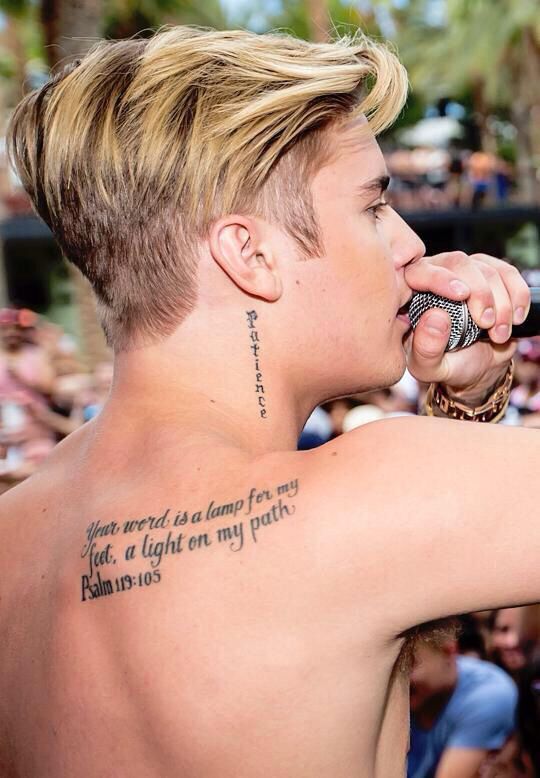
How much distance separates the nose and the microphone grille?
0.40 feet

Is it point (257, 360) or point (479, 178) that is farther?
point (479, 178)

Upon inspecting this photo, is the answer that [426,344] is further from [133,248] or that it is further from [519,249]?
[519,249]

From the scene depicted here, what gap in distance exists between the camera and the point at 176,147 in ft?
5.05

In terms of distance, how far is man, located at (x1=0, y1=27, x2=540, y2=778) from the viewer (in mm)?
1299

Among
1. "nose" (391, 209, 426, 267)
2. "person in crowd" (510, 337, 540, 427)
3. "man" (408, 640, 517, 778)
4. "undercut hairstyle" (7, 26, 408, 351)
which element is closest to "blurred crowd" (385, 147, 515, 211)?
"person in crowd" (510, 337, 540, 427)

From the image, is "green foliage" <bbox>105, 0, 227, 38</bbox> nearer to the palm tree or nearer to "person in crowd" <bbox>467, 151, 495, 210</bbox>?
"person in crowd" <bbox>467, 151, 495, 210</bbox>

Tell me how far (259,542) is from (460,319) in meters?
0.77

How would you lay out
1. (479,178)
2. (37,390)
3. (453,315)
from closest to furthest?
1. (453,315)
2. (37,390)
3. (479,178)

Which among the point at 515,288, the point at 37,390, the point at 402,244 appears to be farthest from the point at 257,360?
the point at 37,390

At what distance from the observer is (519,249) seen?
26219 millimetres

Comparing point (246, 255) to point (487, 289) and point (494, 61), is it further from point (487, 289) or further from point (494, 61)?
point (494, 61)

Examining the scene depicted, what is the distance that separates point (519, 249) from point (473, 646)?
75.5ft

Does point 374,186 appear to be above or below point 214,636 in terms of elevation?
above

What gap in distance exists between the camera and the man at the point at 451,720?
3697mm
